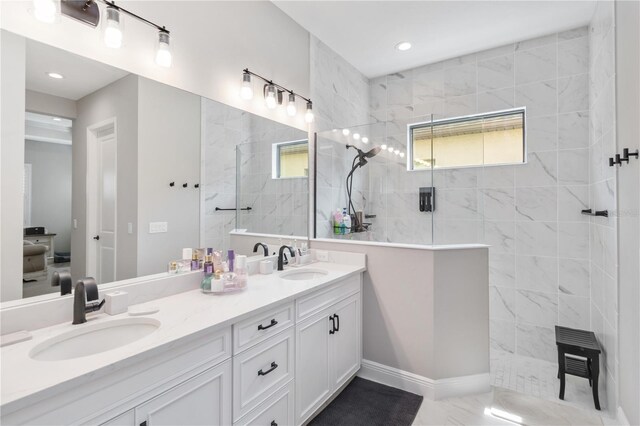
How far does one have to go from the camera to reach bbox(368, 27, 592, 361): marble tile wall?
284cm

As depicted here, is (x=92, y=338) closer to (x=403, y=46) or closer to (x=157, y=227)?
(x=157, y=227)

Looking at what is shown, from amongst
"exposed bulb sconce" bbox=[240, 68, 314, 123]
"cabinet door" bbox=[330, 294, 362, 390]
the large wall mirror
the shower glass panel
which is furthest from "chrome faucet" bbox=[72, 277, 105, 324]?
the shower glass panel

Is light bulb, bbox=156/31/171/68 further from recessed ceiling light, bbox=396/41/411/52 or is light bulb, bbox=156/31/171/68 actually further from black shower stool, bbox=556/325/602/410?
black shower stool, bbox=556/325/602/410

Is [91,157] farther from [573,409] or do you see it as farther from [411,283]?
[573,409]

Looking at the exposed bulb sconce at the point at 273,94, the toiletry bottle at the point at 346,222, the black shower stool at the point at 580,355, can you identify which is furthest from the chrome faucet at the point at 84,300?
the black shower stool at the point at 580,355

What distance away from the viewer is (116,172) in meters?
1.57

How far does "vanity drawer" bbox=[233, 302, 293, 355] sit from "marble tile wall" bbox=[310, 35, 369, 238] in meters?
1.31

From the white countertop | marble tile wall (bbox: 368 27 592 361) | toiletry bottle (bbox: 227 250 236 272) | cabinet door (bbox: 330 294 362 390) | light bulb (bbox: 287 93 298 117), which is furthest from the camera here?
marble tile wall (bbox: 368 27 592 361)

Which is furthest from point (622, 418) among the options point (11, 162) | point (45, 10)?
point (45, 10)

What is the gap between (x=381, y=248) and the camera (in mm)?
2465

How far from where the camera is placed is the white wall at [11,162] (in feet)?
3.98

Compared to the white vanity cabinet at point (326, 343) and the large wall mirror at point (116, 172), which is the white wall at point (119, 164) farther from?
the white vanity cabinet at point (326, 343)

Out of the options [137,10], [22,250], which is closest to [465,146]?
[137,10]

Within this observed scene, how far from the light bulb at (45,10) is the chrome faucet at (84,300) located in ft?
3.60
